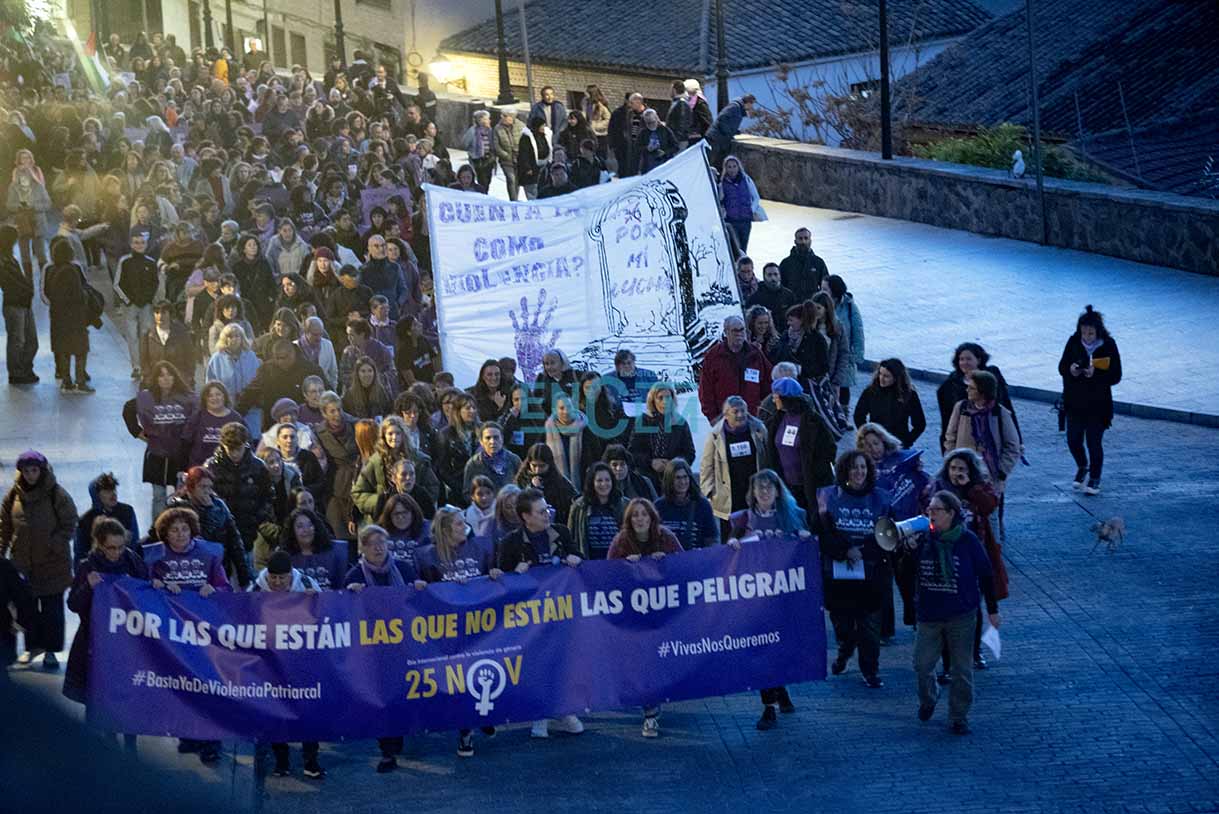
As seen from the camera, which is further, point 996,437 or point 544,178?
point 544,178

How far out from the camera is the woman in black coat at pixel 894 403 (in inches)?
496

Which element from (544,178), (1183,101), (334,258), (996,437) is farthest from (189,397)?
(1183,101)

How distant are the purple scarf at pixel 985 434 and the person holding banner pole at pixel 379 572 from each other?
4.35m

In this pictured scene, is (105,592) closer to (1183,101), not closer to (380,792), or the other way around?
(380,792)

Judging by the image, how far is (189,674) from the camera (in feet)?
28.3

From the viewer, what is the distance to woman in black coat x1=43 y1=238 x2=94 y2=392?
56.2ft

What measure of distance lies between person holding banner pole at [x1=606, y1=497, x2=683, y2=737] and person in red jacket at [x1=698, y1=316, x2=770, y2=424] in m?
4.04

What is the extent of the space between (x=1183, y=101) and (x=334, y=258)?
18.6m

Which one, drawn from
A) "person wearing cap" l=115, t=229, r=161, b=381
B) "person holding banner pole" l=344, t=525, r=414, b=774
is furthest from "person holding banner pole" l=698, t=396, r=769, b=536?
"person wearing cap" l=115, t=229, r=161, b=381

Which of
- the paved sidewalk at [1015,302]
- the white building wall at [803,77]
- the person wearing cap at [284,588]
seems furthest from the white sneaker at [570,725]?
the white building wall at [803,77]

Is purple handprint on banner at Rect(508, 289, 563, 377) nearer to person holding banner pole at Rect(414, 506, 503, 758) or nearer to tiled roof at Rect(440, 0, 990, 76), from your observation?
person holding banner pole at Rect(414, 506, 503, 758)

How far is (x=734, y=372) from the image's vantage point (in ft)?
44.1

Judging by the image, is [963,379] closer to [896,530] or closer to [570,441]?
[570,441]

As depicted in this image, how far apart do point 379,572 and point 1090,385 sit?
678 cm
